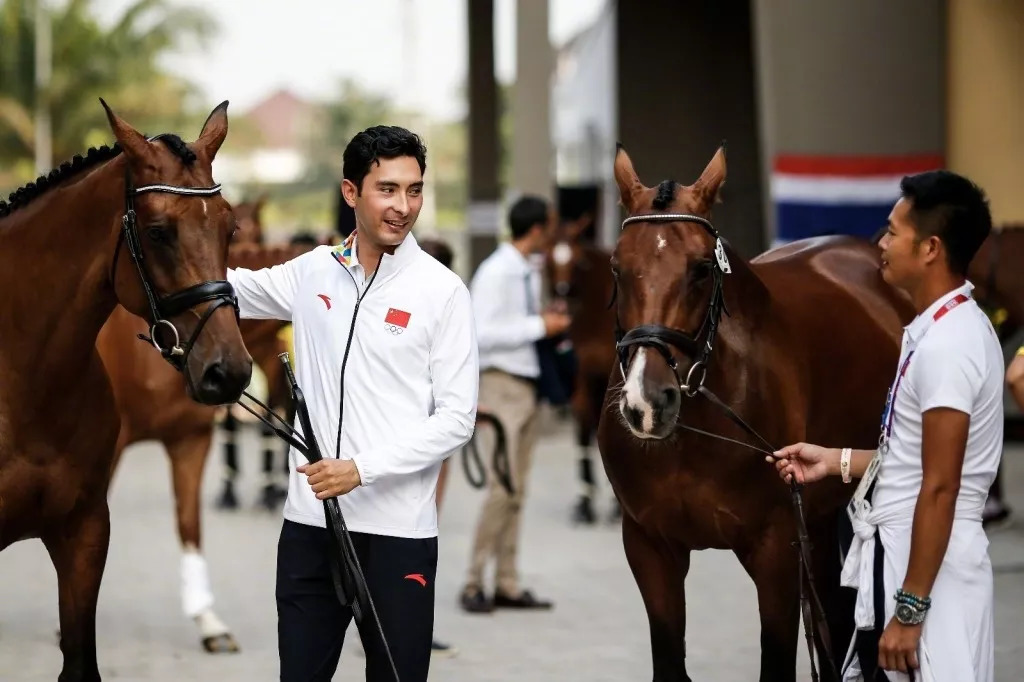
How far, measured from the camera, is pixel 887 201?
11.3 m

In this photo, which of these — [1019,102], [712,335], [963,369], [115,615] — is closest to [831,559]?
[712,335]

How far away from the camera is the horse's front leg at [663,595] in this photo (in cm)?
483

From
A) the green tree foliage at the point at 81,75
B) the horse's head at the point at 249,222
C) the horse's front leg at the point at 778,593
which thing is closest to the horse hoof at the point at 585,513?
the horse's head at the point at 249,222

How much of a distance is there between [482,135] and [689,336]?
585 inches

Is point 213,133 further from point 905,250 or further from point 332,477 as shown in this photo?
point 905,250

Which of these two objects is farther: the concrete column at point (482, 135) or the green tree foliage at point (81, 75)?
the green tree foliage at point (81, 75)

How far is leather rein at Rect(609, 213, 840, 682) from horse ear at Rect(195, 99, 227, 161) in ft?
4.15

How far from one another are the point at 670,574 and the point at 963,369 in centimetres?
164

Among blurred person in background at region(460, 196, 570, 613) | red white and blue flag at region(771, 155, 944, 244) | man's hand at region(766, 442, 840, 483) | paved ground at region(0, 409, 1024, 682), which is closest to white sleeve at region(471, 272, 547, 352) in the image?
blurred person in background at region(460, 196, 570, 613)

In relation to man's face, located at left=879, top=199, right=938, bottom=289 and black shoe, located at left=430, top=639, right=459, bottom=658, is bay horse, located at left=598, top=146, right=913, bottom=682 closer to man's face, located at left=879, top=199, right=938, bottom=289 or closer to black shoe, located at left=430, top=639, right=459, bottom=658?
man's face, located at left=879, top=199, right=938, bottom=289

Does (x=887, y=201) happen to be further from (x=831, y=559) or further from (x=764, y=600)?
(x=764, y=600)

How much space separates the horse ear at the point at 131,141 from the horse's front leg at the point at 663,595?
203 cm

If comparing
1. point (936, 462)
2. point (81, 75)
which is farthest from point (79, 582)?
point (81, 75)

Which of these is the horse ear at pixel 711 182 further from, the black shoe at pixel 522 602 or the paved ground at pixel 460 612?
the black shoe at pixel 522 602
